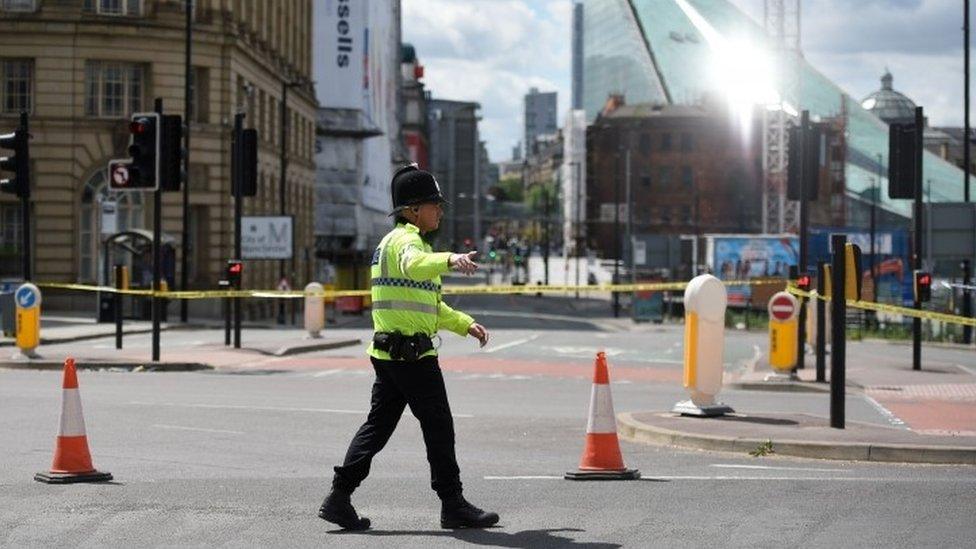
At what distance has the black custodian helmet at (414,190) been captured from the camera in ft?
34.2

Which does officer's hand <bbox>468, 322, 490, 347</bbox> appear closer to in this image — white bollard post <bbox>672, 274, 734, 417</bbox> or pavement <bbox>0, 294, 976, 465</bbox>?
pavement <bbox>0, 294, 976, 465</bbox>

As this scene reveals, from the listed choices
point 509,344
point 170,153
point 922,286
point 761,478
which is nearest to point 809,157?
point 922,286

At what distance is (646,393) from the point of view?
24578mm

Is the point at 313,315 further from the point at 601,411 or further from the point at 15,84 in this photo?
the point at 601,411

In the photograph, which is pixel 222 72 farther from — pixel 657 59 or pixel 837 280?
pixel 837 280

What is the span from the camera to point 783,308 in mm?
26969

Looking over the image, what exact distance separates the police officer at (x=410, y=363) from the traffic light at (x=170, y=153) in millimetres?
18171

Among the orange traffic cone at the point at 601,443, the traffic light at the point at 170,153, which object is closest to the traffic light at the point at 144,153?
the traffic light at the point at 170,153

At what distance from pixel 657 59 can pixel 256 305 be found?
3415 cm

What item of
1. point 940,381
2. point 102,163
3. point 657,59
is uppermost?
point 657,59

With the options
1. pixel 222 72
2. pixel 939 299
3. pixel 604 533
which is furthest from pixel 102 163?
pixel 604 533

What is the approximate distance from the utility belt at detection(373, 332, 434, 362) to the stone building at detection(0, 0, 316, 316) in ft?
156

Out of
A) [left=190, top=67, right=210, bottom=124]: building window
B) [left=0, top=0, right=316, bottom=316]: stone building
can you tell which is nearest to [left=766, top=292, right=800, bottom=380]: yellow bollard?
[left=0, top=0, right=316, bottom=316]: stone building

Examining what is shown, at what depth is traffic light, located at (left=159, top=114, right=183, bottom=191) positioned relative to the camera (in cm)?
2819
